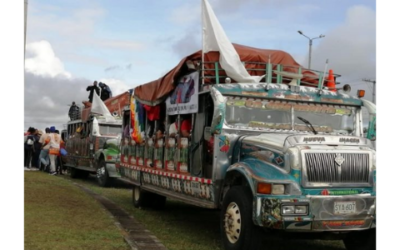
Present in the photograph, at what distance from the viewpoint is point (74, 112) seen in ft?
69.9

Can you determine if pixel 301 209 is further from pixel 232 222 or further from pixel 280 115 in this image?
pixel 280 115

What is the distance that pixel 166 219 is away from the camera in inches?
396

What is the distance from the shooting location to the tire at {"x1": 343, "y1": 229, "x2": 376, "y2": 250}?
6.60m

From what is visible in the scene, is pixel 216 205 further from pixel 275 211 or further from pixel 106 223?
pixel 106 223

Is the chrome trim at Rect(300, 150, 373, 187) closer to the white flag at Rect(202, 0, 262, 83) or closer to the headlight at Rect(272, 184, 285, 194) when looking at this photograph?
the headlight at Rect(272, 184, 285, 194)

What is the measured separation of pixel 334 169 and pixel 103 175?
10.9 metres

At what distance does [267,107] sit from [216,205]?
1622mm

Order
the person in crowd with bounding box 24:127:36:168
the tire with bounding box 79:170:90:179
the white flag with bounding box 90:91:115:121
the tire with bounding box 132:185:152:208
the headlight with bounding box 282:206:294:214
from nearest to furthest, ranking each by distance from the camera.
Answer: the headlight with bounding box 282:206:294:214, the tire with bounding box 132:185:152:208, the white flag with bounding box 90:91:115:121, the tire with bounding box 79:170:90:179, the person in crowd with bounding box 24:127:36:168

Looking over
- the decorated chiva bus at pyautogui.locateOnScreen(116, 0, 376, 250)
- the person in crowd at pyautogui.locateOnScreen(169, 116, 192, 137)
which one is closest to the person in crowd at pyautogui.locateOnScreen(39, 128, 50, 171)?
the decorated chiva bus at pyautogui.locateOnScreen(116, 0, 376, 250)

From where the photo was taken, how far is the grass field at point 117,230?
7314 millimetres

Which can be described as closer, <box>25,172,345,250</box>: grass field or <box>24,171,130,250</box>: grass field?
<box>24,171,130,250</box>: grass field

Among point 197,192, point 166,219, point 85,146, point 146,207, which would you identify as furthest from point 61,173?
point 197,192

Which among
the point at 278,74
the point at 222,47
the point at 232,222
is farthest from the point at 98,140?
the point at 232,222

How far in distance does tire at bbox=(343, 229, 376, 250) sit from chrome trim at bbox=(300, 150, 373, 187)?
72 centimetres
